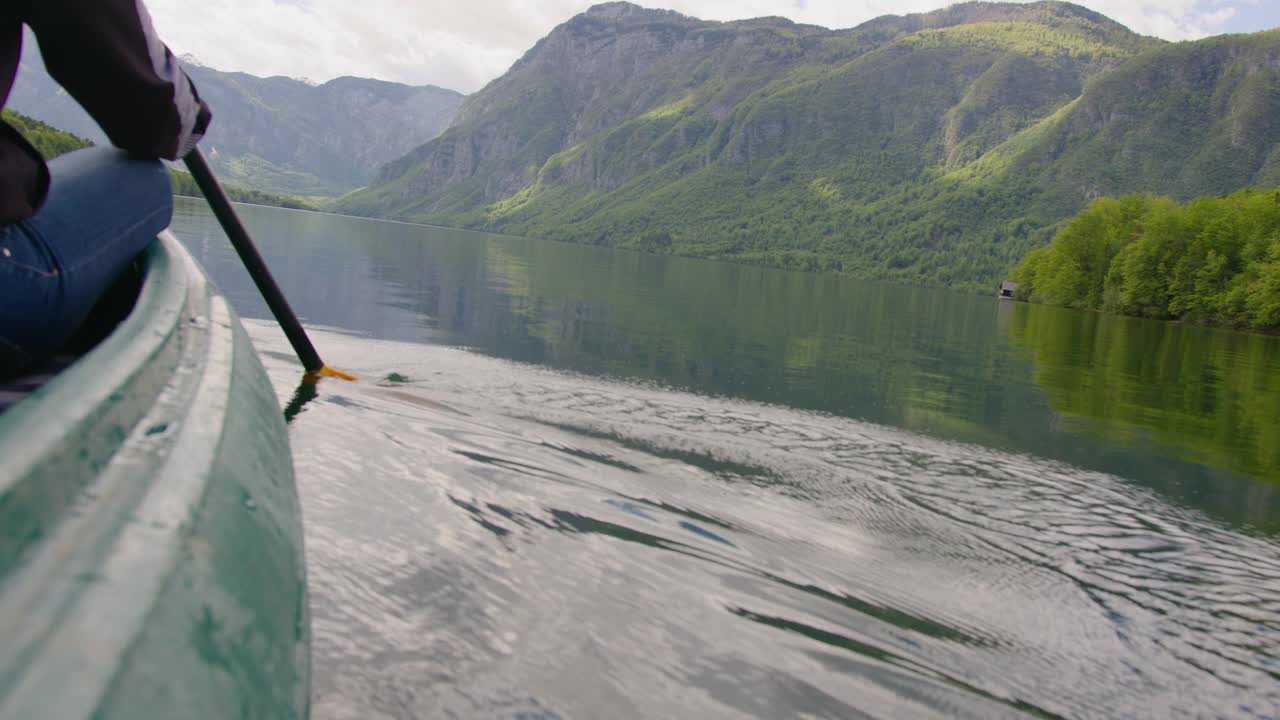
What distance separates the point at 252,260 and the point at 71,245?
4.87 meters

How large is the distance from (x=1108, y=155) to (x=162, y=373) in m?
220

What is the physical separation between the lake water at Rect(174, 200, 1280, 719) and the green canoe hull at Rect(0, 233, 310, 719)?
1.41 metres

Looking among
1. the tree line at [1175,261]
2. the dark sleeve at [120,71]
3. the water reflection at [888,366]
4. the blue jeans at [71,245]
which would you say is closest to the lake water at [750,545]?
the water reflection at [888,366]

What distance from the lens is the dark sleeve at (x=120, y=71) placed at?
1.89 m

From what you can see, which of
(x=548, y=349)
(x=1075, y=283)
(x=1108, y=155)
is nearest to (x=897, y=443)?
(x=548, y=349)

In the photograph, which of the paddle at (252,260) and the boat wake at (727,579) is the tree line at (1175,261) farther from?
the paddle at (252,260)

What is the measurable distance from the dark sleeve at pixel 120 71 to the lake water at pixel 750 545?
70.2 inches

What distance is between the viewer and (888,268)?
165m

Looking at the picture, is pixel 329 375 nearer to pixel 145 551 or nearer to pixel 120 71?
pixel 120 71

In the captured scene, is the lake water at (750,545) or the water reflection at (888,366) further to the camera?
the water reflection at (888,366)

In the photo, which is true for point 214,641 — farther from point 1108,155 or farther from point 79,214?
point 1108,155

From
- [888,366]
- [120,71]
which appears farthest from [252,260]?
[888,366]

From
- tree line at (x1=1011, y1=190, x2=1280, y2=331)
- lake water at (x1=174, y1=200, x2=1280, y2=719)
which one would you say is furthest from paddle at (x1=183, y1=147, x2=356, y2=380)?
tree line at (x1=1011, y1=190, x2=1280, y2=331)

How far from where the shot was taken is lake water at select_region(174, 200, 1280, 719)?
9.70 ft
